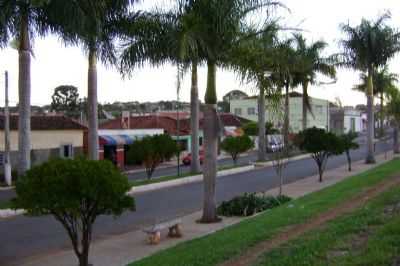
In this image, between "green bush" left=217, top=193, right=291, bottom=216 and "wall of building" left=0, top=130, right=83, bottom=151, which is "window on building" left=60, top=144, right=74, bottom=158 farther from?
"green bush" left=217, top=193, right=291, bottom=216

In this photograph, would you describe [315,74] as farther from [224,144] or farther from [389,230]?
[389,230]

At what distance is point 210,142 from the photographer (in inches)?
661

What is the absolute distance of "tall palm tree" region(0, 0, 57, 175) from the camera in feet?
65.8

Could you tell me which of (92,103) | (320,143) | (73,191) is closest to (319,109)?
(320,143)

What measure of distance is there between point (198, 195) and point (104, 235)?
9.33 metres

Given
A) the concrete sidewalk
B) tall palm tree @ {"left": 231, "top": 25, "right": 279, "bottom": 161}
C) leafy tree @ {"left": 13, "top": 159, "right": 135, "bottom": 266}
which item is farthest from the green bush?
leafy tree @ {"left": 13, "top": 159, "right": 135, "bottom": 266}

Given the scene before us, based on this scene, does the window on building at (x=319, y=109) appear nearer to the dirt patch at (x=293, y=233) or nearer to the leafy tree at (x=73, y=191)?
the dirt patch at (x=293, y=233)

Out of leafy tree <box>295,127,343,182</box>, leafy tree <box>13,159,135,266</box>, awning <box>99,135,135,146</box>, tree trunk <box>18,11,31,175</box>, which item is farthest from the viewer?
awning <box>99,135,135,146</box>

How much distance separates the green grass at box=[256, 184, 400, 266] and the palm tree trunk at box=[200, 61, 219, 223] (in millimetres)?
6412

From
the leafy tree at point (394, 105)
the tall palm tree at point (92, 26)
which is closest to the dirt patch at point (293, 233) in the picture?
the tall palm tree at point (92, 26)

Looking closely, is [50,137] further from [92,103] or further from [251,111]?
[251,111]

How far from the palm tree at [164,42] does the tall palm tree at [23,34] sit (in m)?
4.26

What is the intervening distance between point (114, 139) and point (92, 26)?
29.0 meters

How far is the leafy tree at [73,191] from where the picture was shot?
981cm
